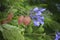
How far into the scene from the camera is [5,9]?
0.97 m

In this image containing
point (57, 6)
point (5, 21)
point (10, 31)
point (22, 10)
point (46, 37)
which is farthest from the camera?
point (57, 6)

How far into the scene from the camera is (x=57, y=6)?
1.86 m

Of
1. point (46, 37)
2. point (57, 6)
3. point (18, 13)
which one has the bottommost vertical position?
point (46, 37)

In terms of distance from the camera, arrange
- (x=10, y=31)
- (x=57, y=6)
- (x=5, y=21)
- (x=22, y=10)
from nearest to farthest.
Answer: (x=10, y=31), (x=5, y=21), (x=22, y=10), (x=57, y=6)

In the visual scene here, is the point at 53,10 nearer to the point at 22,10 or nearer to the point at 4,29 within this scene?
the point at 22,10

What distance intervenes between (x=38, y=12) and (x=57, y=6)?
0.82 meters

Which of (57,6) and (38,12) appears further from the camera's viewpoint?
(57,6)

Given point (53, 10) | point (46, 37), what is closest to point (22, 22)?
point (46, 37)

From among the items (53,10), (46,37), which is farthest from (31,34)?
(53,10)

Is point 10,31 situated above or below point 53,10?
below

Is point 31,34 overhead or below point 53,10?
below

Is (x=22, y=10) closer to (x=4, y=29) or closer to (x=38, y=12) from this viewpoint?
(x=38, y=12)

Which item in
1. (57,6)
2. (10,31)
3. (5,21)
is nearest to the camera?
(10,31)

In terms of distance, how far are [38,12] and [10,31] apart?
28 centimetres
